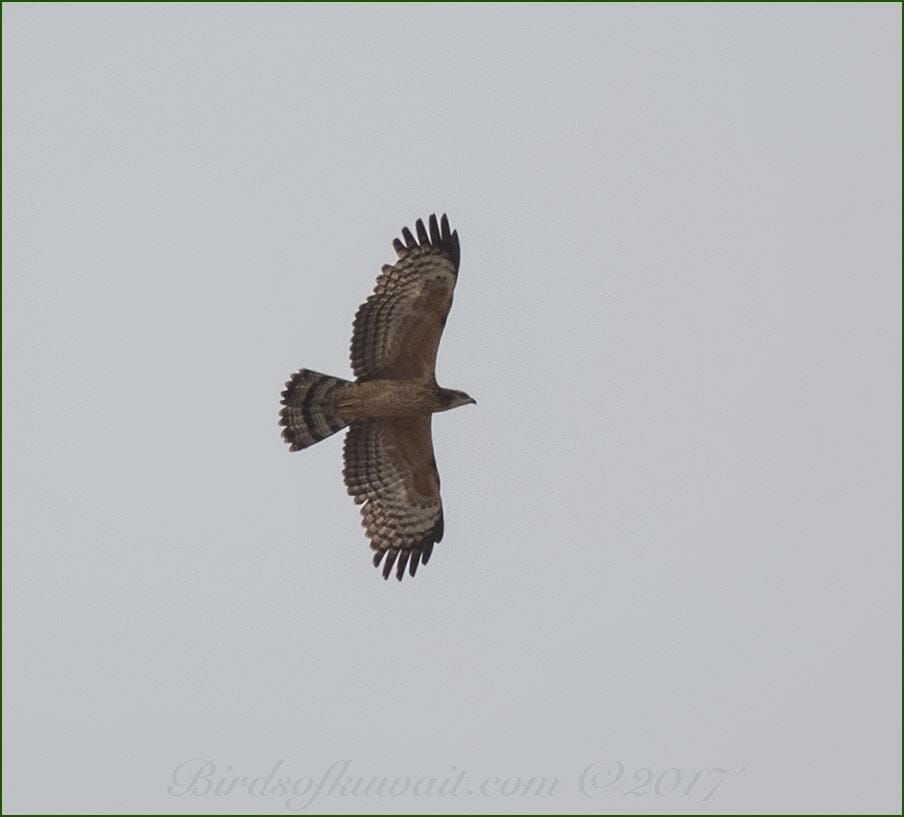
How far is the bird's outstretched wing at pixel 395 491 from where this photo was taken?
17391 millimetres

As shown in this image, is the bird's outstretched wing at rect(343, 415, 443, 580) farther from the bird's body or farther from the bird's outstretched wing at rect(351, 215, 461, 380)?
the bird's outstretched wing at rect(351, 215, 461, 380)

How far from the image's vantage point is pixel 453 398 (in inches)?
659

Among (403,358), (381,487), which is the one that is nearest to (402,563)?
(381,487)

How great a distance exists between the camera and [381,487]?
57.8 feet

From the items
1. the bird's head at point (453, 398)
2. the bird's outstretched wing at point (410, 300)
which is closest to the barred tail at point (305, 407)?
the bird's outstretched wing at point (410, 300)

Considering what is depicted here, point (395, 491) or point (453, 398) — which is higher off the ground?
point (453, 398)

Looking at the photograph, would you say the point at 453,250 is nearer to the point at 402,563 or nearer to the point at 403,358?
the point at 403,358

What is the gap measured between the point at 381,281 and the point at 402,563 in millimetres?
2902

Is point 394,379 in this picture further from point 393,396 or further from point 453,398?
point 453,398

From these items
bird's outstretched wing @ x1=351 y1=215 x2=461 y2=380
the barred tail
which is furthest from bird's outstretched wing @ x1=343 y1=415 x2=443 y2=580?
bird's outstretched wing @ x1=351 y1=215 x2=461 y2=380

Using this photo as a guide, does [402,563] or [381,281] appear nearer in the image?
[381,281]

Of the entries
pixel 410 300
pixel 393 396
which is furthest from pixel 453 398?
pixel 410 300

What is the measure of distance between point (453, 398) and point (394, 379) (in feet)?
1.94

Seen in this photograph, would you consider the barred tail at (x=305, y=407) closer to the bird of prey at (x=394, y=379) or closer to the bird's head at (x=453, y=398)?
the bird of prey at (x=394, y=379)
